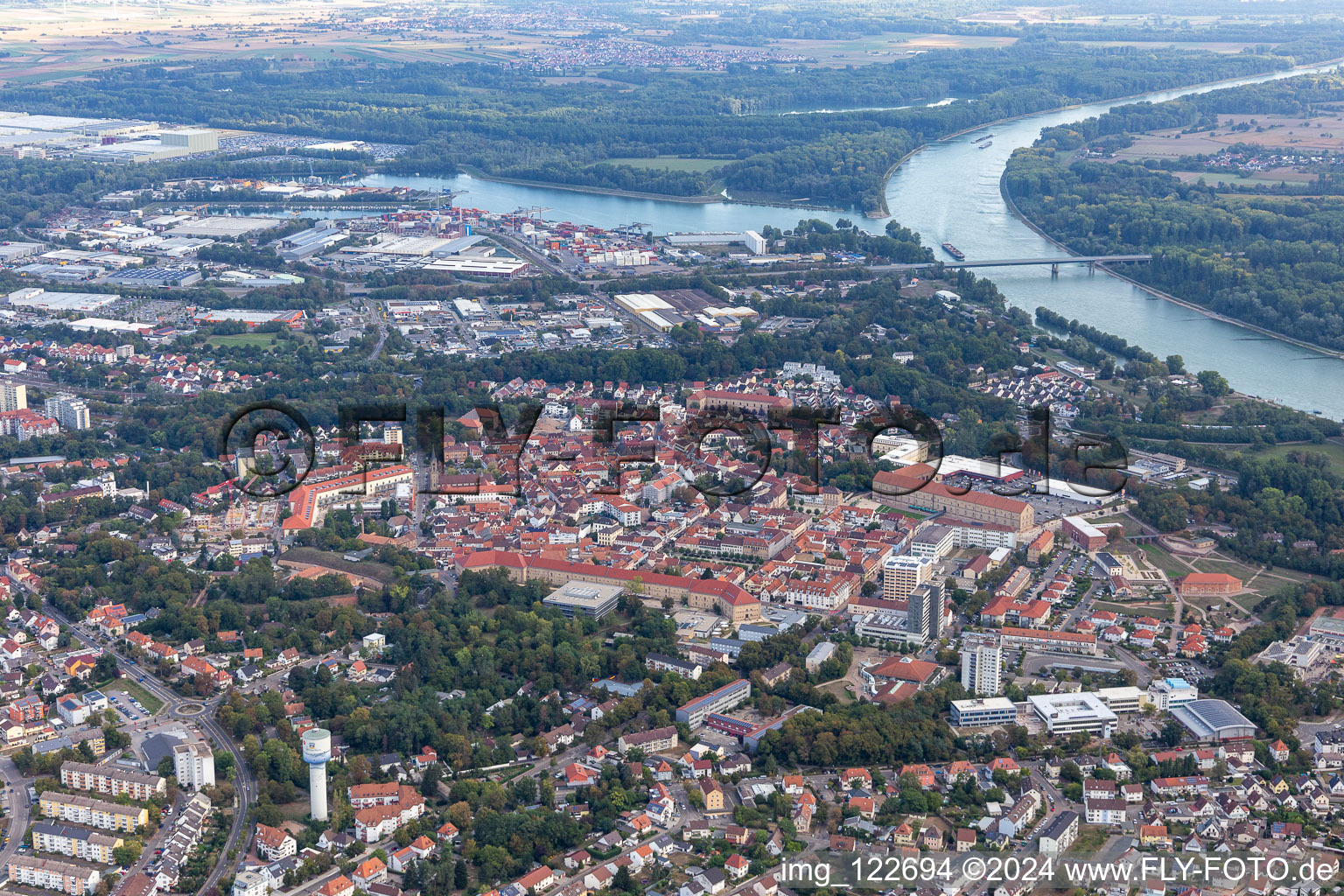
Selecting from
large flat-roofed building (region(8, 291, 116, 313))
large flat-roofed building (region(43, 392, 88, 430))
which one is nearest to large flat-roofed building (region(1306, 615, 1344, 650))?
large flat-roofed building (region(43, 392, 88, 430))

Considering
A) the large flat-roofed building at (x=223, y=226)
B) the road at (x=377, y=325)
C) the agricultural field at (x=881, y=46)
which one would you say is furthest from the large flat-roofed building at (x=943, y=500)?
the agricultural field at (x=881, y=46)

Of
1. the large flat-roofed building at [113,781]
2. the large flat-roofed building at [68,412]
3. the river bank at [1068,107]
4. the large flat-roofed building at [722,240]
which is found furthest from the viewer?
the river bank at [1068,107]

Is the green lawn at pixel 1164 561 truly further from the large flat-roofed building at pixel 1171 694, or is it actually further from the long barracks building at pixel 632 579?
the long barracks building at pixel 632 579

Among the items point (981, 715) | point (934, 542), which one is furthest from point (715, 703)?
point (934, 542)

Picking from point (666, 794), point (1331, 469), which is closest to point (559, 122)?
point (1331, 469)

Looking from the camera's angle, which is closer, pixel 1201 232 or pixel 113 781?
pixel 113 781

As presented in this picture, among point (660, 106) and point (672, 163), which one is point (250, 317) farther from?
point (660, 106)
